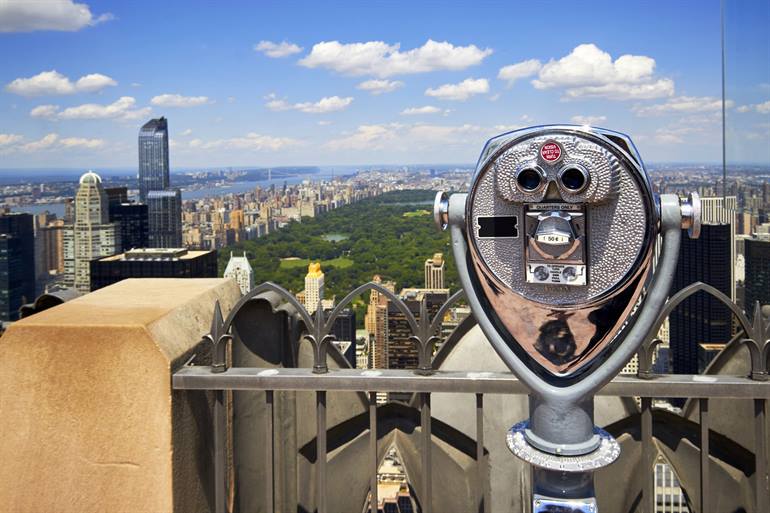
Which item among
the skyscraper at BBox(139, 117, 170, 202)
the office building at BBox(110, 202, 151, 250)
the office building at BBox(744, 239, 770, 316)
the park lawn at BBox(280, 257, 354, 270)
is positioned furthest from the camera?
the skyscraper at BBox(139, 117, 170, 202)

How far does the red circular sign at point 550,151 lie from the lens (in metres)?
1.21

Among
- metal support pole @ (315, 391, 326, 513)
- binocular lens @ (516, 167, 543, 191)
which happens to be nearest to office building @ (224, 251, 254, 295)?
metal support pole @ (315, 391, 326, 513)

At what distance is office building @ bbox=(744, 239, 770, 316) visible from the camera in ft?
17.1

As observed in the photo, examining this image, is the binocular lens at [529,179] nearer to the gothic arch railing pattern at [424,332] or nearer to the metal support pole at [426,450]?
the gothic arch railing pattern at [424,332]

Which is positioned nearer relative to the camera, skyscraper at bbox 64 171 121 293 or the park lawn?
the park lawn

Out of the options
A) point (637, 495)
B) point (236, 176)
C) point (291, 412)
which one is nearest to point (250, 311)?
point (291, 412)

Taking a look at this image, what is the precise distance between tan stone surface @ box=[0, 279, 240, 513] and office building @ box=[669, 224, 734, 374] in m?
1.84

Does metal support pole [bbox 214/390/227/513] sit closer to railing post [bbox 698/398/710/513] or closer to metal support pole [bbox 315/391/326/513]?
metal support pole [bbox 315/391/326/513]

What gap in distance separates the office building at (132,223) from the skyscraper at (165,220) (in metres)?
0.48

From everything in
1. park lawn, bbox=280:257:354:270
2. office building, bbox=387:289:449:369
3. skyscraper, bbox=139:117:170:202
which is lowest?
park lawn, bbox=280:257:354:270

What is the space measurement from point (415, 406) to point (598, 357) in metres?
0.88

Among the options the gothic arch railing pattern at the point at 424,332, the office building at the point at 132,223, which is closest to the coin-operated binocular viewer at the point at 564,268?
the gothic arch railing pattern at the point at 424,332

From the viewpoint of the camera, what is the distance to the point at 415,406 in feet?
6.71

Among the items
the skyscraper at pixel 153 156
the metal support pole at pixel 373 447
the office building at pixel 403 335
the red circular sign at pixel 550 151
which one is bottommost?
the metal support pole at pixel 373 447
